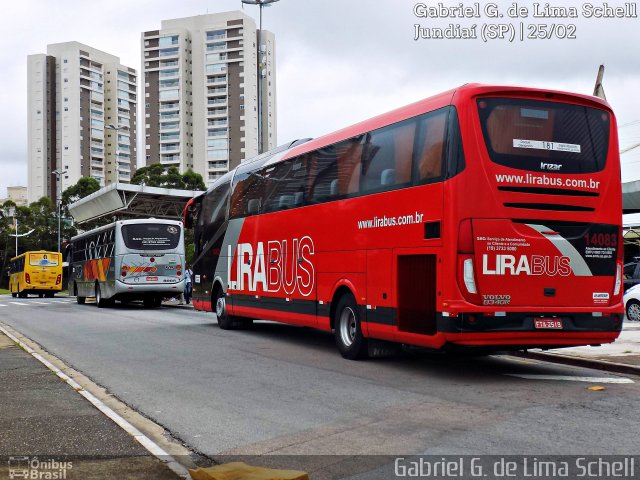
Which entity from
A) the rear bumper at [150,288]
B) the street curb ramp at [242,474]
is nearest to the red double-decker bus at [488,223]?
the street curb ramp at [242,474]

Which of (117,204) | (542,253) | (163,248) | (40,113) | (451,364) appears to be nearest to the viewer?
(542,253)

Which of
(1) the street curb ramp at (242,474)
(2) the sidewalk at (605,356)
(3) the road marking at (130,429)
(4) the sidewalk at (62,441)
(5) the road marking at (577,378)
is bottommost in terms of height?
(5) the road marking at (577,378)

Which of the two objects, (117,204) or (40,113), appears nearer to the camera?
(117,204)

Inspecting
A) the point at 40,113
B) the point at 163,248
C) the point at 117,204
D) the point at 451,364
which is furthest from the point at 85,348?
the point at 40,113

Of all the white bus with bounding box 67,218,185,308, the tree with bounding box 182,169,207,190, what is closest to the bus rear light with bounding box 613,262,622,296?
the white bus with bounding box 67,218,185,308

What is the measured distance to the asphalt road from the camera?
20.4 feet

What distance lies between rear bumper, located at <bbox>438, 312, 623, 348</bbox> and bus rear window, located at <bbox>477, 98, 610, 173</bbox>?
1.89 m

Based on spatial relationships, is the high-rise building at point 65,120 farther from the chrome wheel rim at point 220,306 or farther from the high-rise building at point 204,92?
the chrome wheel rim at point 220,306

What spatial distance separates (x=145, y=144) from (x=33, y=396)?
127 meters

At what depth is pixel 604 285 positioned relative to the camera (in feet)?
32.1

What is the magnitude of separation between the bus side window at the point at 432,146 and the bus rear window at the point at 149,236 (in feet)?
65.1

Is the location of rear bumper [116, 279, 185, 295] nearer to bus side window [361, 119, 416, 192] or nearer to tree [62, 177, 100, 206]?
bus side window [361, 119, 416, 192]

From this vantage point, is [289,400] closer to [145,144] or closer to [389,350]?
[389,350]

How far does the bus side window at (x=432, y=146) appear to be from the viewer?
9602mm
